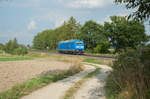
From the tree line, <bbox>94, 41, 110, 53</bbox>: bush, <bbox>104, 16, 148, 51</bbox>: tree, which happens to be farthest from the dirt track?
<bbox>104, 16, 148, 51</bbox>: tree

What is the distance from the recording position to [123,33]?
6500cm

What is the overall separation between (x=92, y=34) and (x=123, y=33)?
37.0 ft

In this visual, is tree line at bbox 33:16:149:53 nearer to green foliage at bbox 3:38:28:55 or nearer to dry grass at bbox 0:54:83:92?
green foliage at bbox 3:38:28:55

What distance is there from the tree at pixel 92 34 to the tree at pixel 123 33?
10.2ft

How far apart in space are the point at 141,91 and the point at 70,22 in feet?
247

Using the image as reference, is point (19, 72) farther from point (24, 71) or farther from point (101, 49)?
point (101, 49)

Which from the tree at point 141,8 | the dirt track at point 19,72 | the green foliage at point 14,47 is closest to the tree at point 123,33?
→ the green foliage at point 14,47

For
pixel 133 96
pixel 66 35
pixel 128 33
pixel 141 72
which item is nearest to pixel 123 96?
pixel 133 96

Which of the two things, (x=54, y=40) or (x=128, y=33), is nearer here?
(x=128, y=33)

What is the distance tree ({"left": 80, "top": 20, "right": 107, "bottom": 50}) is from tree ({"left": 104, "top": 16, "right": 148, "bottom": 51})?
122 inches

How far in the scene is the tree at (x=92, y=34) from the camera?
216ft

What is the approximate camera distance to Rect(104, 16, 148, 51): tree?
6347cm

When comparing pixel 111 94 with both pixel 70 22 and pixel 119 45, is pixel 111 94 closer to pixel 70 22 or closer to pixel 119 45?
pixel 119 45

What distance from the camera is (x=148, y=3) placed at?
706 centimetres
